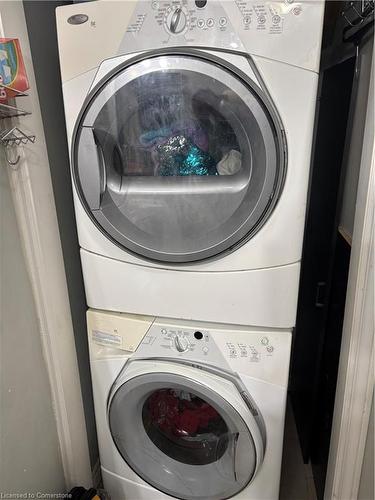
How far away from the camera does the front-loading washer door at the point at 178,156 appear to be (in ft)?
2.79

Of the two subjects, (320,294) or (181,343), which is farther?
(320,294)

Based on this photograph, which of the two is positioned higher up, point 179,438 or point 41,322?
point 41,322

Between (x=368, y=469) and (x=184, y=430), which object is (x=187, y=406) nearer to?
(x=184, y=430)

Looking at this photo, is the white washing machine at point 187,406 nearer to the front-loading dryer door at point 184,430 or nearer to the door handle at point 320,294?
the front-loading dryer door at point 184,430

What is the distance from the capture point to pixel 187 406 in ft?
4.20

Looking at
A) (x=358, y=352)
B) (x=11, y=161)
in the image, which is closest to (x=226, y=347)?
(x=358, y=352)

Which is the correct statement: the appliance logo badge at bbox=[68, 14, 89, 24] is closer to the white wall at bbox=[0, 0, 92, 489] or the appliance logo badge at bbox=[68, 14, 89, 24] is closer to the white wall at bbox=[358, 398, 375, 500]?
the white wall at bbox=[0, 0, 92, 489]

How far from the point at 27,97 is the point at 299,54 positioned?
67 cm

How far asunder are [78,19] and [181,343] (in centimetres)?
90

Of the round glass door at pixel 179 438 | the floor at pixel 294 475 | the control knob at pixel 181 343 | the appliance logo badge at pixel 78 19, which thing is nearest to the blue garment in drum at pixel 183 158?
the appliance logo badge at pixel 78 19

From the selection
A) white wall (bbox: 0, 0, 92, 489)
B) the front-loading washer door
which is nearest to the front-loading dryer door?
white wall (bbox: 0, 0, 92, 489)

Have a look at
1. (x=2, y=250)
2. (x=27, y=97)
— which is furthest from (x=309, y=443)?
(x=27, y=97)

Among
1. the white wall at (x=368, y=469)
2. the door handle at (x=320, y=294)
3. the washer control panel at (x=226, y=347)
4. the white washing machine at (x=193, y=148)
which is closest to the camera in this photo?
the white washing machine at (x=193, y=148)

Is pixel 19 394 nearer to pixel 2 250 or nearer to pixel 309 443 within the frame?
pixel 2 250
